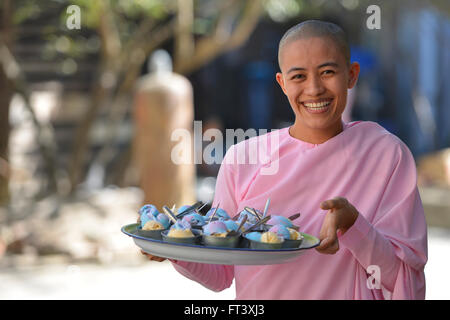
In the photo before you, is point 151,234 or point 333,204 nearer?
point 333,204

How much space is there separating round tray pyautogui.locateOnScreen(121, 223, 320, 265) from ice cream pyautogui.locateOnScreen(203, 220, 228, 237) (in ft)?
0.14

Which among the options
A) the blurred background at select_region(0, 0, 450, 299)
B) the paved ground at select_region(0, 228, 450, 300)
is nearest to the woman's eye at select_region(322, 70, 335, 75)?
the blurred background at select_region(0, 0, 450, 299)

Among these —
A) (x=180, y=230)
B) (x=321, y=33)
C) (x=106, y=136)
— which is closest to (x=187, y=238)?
(x=180, y=230)

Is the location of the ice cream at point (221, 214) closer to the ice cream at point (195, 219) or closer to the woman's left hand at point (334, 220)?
the ice cream at point (195, 219)

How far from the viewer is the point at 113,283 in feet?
16.1

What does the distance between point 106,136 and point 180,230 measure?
19.7 feet

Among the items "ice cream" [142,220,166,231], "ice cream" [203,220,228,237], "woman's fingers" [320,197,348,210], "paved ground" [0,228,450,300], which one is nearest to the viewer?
"woman's fingers" [320,197,348,210]

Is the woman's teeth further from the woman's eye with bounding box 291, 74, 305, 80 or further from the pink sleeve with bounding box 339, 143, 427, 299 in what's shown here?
the pink sleeve with bounding box 339, 143, 427, 299

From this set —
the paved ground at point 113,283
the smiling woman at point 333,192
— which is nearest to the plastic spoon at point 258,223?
the smiling woman at point 333,192

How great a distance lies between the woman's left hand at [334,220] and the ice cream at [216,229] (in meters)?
0.19

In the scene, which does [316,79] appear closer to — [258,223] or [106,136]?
[258,223]

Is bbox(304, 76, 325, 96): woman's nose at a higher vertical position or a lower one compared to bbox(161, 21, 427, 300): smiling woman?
higher

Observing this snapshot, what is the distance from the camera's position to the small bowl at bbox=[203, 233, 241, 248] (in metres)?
1.31

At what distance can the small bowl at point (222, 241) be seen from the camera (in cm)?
131
